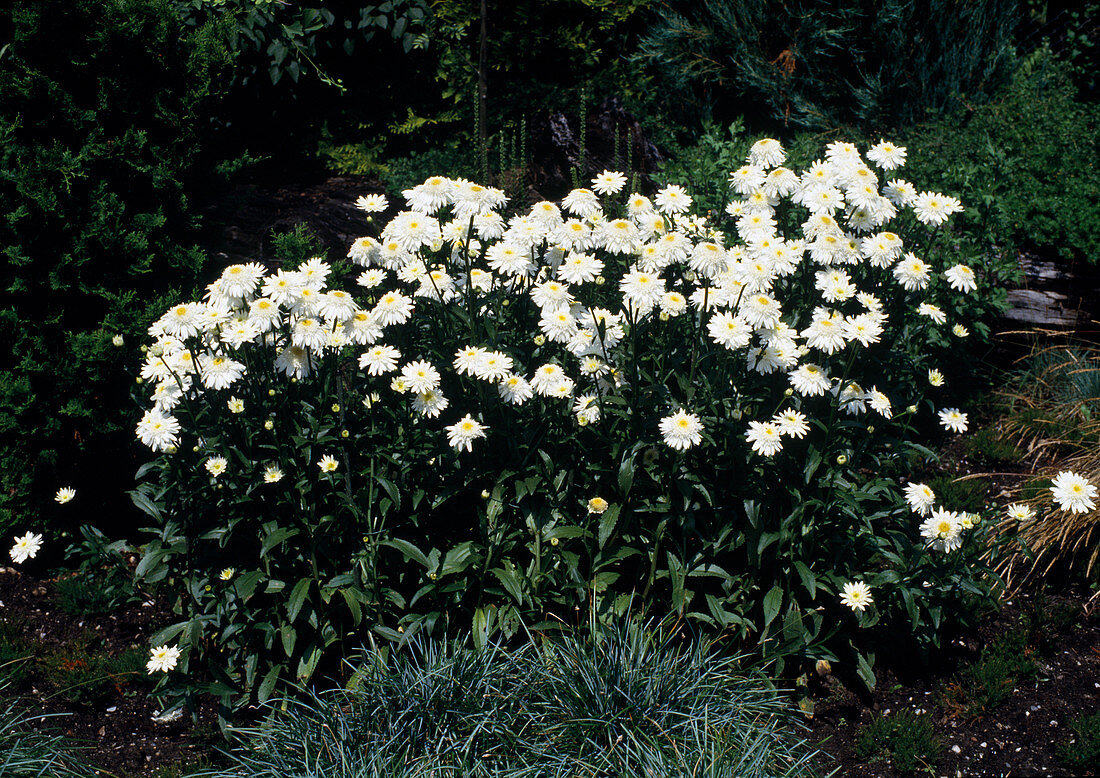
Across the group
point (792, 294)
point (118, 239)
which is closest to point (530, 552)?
point (792, 294)

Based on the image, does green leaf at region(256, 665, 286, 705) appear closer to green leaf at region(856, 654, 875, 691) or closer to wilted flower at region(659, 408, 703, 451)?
wilted flower at region(659, 408, 703, 451)

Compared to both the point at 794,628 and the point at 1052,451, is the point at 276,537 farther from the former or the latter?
the point at 1052,451

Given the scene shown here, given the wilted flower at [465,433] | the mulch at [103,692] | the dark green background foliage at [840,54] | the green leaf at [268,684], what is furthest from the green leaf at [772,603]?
the dark green background foliage at [840,54]

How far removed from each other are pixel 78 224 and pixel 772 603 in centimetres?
294

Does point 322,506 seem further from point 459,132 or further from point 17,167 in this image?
point 459,132

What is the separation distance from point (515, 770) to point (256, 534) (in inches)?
46.3

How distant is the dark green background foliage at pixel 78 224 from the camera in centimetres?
311

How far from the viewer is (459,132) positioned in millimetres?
6223

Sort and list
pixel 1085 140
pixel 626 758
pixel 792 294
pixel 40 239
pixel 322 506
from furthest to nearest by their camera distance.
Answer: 1. pixel 1085 140
2. pixel 40 239
3. pixel 792 294
4. pixel 322 506
5. pixel 626 758

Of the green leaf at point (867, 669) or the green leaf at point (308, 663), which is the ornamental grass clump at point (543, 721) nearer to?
the green leaf at point (308, 663)

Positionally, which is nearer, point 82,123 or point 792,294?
point 792,294

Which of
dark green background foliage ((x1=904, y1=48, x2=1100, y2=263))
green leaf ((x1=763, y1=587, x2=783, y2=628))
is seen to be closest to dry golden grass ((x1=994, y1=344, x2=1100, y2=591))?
dark green background foliage ((x1=904, y1=48, x2=1100, y2=263))

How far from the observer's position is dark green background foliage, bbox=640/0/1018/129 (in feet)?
20.2

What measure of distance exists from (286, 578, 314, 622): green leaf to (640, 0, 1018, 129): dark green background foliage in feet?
16.6
